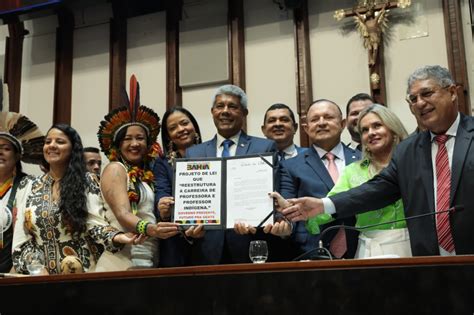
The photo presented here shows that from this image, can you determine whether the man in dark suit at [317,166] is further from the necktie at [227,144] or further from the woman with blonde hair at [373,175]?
the necktie at [227,144]

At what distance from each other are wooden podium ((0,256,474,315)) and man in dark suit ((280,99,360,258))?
1065mm

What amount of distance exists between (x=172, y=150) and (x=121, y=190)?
0.52 meters

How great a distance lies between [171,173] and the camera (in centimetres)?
319

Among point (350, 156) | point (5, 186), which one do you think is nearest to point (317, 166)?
Answer: point (350, 156)

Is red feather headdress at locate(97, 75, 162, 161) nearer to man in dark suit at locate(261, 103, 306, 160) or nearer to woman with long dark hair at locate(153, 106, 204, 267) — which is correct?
woman with long dark hair at locate(153, 106, 204, 267)

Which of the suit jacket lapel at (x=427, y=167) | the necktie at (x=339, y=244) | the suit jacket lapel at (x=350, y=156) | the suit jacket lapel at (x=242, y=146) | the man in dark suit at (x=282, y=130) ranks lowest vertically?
the necktie at (x=339, y=244)

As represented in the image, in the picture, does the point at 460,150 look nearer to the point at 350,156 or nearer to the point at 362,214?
the point at 362,214

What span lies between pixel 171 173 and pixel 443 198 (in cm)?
147

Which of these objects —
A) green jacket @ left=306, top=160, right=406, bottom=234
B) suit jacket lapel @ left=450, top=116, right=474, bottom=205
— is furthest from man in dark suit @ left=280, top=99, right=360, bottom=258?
suit jacket lapel @ left=450, top=116, right=474, bottom=205

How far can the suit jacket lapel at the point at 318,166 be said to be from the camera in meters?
3.04

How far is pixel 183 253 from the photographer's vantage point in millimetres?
3064

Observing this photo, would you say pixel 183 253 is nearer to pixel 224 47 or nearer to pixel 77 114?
pixel 224 47

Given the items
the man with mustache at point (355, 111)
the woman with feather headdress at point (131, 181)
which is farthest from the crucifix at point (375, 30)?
the woman with feather headdress at point (131, 181)

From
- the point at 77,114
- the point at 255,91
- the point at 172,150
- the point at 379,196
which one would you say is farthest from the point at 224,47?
the point at 379,196
